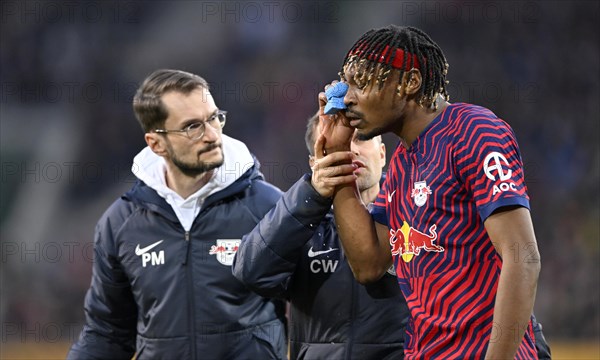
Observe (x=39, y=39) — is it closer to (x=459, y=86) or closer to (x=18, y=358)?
(x=18, y=358)

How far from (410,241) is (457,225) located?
0.19m

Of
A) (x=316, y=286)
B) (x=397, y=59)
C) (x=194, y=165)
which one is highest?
(x=397, y=59)

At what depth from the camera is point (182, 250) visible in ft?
11.6

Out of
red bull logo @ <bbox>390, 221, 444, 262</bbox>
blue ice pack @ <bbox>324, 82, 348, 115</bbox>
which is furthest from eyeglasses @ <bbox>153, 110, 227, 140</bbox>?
red bull logo @ <bbox>390, 221, 444, 262</bbox>

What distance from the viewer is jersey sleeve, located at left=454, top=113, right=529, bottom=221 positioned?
2.12 metres

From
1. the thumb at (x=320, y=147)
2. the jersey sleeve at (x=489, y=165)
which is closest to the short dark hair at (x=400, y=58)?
the jersey sleeve at (x=489, y=165)

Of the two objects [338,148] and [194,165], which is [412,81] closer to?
[338,148]

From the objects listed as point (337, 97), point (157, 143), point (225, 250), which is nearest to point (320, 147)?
point (337, 97)

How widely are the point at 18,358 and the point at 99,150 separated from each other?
7.52ft

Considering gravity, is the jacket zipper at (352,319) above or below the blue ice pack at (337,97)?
below

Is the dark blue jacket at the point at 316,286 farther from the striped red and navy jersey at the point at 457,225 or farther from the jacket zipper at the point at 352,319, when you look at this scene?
the striped red and navy jersey at the point at 457,225

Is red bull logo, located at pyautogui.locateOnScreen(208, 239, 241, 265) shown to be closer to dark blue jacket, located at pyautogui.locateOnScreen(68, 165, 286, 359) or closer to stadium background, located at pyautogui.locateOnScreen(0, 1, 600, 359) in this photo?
dark blue jacket, located at pyautogui.locateOnScreen(68, 165, 286, 359)

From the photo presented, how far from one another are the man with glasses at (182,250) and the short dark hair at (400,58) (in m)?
1.32

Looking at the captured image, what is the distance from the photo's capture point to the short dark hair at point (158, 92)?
3904 millimetres
